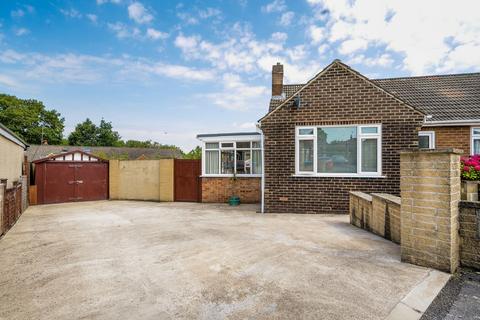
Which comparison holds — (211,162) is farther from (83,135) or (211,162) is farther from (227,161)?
(83,135)

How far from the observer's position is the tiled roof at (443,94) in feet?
32.2

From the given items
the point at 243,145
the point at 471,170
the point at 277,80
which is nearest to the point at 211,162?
the point at 243,145

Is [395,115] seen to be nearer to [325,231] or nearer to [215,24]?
[325,231]

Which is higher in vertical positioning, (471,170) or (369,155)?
(369,155)

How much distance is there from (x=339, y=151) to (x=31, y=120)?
→ 5724 centimetres

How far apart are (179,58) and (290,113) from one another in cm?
838

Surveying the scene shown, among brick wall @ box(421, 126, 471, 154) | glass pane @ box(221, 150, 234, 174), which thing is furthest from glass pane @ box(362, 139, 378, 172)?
glass pane @ box(221, 150, 234, 174)

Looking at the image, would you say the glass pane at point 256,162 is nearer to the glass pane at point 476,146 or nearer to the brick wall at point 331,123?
Answer: the brick wall at point 331,123

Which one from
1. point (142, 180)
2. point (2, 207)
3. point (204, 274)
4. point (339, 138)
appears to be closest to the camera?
point (204, 274)

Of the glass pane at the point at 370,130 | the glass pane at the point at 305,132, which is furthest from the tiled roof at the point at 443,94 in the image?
the glass pane at the point at 305,132

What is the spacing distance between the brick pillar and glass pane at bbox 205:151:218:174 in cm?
912

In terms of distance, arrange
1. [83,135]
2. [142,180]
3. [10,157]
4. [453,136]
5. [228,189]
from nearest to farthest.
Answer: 1. [10,157]
2. [453,136]
3. [228,189]
4. [142,180]
5. [83,135]

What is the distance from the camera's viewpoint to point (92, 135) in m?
60.0

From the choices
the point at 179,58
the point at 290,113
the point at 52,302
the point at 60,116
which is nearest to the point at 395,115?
the point at 290,113
